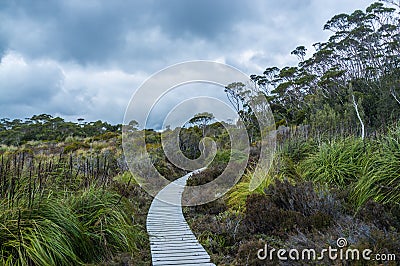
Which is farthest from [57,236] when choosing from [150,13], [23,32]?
[23,32]

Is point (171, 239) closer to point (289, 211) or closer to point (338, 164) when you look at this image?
point (289, 211)

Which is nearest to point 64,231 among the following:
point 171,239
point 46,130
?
point 171,239

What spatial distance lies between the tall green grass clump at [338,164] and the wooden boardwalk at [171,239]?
2741mm

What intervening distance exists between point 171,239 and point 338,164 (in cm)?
355

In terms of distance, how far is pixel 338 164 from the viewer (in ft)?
21.1

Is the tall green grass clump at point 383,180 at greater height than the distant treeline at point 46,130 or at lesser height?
lesser

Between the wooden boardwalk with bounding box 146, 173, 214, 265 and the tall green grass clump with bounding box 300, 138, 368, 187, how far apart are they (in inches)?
108

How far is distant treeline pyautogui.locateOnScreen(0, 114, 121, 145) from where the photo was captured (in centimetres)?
3462

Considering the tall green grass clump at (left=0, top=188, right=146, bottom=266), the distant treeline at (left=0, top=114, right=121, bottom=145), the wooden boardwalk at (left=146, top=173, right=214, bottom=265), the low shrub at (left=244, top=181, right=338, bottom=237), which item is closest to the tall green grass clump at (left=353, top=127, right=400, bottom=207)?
the low shrub at (left=244, top=181, right=338, bottom=237)

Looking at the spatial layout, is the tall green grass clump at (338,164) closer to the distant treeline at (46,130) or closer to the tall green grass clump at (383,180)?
the tall green grass clump at (383,180)

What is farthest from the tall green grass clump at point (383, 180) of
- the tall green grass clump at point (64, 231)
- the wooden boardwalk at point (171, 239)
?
the tall green grass clump at point (64, 231)

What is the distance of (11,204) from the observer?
368 centimetres

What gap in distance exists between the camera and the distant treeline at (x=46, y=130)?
114 feet

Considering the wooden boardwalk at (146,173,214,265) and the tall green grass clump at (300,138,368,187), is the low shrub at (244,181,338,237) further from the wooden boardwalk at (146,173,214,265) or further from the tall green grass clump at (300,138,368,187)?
the tall green grass clump at (300,138,368,187)
